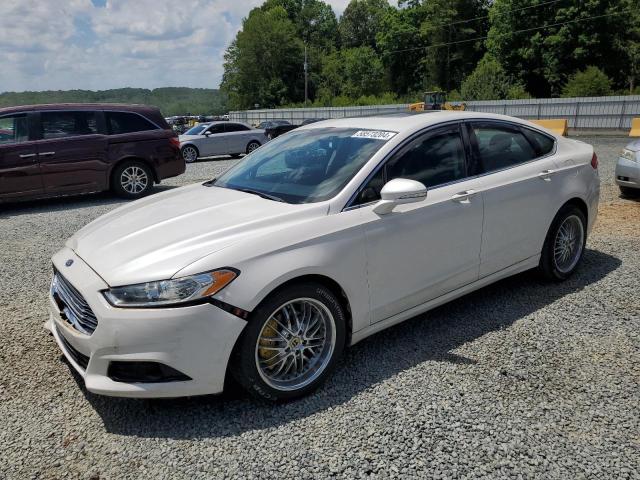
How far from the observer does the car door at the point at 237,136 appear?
63.4 feet

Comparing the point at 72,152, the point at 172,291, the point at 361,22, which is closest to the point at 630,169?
the point at 172,291

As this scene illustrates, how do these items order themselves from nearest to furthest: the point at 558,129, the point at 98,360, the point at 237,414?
the point at 98,360 < the point at 237,414 < the point at 558,129

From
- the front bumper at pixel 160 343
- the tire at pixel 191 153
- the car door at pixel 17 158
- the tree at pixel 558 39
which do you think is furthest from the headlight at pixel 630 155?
the tree at pixel 558 39

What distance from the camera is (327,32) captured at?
101m

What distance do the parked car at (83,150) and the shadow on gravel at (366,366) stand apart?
6.97m

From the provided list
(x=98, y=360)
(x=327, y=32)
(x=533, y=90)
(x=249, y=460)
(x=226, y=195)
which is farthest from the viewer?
(x=327, y=32)

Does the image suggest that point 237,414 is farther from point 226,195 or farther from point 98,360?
point 226,195

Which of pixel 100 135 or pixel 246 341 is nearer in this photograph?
pixel 246 341

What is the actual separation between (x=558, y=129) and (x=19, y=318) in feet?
77.7

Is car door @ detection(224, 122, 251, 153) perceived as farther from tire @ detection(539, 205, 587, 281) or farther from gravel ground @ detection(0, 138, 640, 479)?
tire @ detection(539, 205, 587, 281)

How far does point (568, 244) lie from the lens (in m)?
4.87

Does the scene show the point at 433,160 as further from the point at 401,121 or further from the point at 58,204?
the point at 58,204

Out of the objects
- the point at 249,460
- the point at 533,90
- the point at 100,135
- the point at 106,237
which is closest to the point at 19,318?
the point at 106,237

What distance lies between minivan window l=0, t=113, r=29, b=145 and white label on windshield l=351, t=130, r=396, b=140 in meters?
7.54
